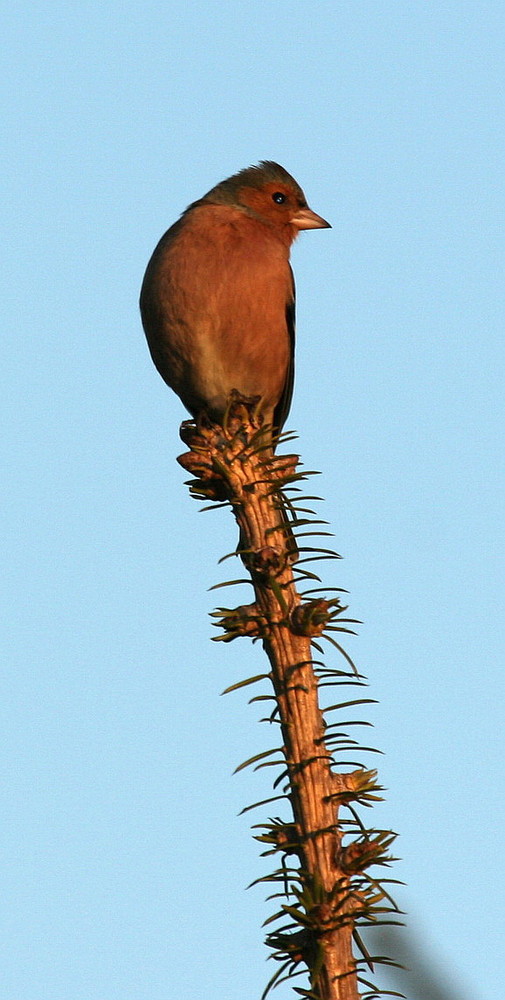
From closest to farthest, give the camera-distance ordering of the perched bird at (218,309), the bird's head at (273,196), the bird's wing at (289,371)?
the perched bird at (218,309), the bird's wing at (289,371), the bird's head at (273,196)

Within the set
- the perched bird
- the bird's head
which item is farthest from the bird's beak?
the perched bird

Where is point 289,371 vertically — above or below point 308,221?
below

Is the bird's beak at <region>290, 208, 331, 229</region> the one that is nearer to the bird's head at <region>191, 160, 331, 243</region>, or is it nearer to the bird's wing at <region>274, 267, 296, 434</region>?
the bird's head at <region>191, 160, 331, 243</region>

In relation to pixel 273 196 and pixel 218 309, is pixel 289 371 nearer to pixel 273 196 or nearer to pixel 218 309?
pixel 218 309

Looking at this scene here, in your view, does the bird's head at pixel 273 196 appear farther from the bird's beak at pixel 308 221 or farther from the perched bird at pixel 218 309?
the perched bird at pixel 218 309

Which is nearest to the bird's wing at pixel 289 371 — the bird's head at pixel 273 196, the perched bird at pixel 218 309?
the perched bird at pixel 218 309

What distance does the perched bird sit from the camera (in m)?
4.98

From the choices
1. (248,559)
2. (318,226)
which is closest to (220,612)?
(248,559)

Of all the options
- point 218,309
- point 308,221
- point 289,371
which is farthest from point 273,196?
point 218,309

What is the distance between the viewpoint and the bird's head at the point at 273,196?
6.48 meters

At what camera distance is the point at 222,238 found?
5352mm

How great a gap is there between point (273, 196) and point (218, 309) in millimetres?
1844

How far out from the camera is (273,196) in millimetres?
6594

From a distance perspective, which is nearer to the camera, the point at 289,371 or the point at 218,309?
the point at 218,309
